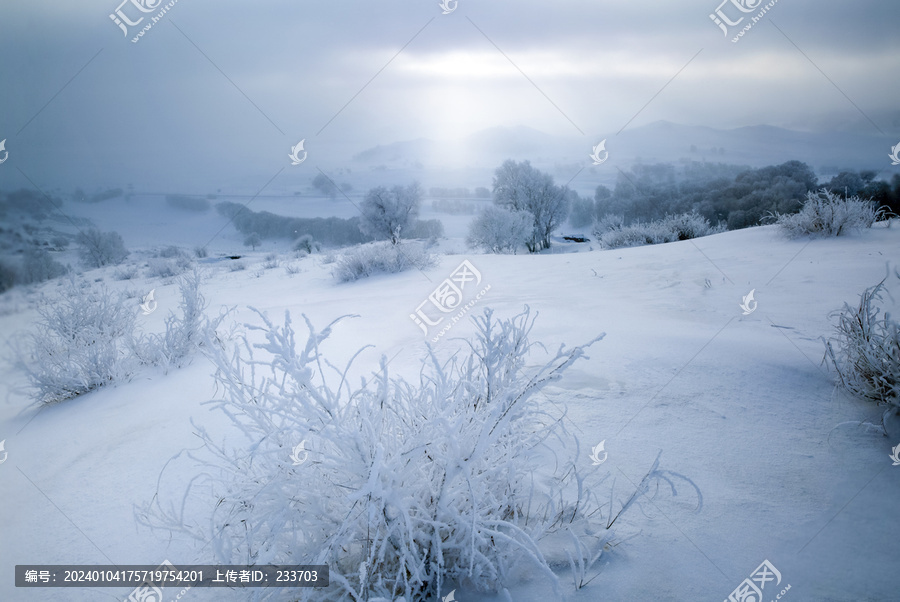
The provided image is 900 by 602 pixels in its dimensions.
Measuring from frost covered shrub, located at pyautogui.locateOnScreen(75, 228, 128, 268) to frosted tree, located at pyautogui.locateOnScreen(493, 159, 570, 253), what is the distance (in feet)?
50.2

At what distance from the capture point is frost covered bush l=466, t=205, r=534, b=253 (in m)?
18.6

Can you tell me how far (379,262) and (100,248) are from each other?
10.4m

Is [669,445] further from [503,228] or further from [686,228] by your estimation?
[503,228]

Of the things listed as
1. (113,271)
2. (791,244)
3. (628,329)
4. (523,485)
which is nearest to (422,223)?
(113,271)

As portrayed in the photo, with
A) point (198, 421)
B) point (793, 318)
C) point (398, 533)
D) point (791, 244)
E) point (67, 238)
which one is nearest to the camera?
point (398, 533)

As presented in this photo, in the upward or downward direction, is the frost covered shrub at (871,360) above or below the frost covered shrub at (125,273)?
below

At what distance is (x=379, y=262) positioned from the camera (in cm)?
780

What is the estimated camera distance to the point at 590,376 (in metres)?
2.55

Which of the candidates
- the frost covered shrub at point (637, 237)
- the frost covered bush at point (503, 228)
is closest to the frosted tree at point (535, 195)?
the frost covered bush at point (503, 228)

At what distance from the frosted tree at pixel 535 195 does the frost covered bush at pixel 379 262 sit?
13.6 metres

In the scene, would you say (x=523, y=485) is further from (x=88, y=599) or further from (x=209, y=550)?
(x=88, y=599)

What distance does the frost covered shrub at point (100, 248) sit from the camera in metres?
12.1

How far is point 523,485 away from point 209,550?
3.67 feet

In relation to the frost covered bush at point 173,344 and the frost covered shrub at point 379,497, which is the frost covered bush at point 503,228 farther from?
the frost covered shrub at point 379,497
